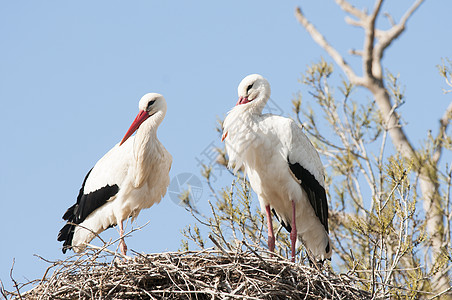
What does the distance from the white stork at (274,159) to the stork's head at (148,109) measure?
0.89 metres

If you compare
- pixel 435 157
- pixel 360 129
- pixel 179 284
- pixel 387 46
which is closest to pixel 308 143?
pixel 179 284

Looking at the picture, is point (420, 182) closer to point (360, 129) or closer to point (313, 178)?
point (360, 129)

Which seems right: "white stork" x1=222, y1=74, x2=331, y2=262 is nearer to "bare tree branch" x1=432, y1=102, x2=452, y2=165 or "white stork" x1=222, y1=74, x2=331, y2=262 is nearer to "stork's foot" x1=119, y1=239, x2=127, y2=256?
"stork's foot" x1=119, y1=239, x2=127, y2=256

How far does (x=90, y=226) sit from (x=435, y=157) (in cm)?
617

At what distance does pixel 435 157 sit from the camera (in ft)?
34.3

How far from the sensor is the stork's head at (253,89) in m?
5.62

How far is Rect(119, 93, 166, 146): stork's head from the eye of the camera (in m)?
6.21

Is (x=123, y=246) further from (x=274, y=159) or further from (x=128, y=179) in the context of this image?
(x=274, y=159)

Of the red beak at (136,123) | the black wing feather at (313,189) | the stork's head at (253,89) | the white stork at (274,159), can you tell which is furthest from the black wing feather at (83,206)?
the black wing feather at (313,189)

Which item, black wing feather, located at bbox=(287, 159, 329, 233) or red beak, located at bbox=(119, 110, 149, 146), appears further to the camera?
red beak, located at bbox=(119, 110, 149, 146)

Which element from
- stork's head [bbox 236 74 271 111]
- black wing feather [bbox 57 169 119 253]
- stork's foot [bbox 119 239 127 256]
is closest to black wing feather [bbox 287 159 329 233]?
stork's head [bbox 236 74 271 111]

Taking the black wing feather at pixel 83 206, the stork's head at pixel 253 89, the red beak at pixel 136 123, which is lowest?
the stork's head at pixel 253 89

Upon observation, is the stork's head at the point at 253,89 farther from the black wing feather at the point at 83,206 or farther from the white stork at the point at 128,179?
the black wing feather at the point at 83,206

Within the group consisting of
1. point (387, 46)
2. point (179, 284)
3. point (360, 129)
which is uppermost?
point (387, 46)
